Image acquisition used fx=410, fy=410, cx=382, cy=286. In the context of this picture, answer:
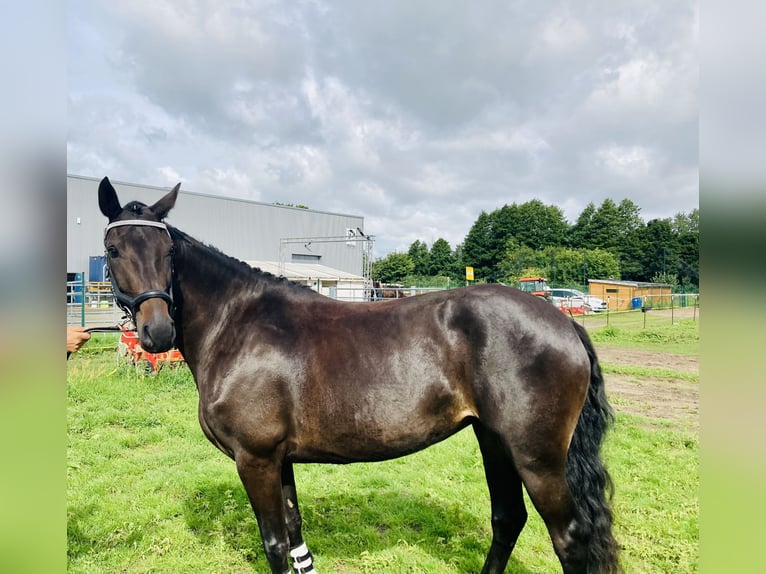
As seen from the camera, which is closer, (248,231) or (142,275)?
(142,275)

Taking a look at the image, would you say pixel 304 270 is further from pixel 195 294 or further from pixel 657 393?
pixel 195 294

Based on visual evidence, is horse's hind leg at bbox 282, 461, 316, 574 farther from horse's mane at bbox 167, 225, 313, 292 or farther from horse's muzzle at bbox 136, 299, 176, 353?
horse's mane at bbox 167, 225, 313, 292

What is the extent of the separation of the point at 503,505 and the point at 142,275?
9.04 feet

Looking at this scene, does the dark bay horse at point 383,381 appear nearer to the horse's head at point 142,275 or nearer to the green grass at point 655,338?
the horse's head at point 142,275

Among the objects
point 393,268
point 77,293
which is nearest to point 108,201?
point 77,293

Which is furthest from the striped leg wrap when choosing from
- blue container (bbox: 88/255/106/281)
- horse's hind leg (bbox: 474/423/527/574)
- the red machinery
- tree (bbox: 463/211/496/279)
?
tree (bbox: 463/211/496/279)

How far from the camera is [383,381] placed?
236 cm

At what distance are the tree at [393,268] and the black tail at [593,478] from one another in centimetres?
6319

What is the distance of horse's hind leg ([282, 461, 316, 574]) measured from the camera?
2.71m

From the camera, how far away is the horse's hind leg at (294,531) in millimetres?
2705

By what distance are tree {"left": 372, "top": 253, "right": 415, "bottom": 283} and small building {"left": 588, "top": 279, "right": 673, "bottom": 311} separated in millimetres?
35417
